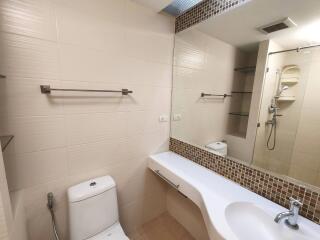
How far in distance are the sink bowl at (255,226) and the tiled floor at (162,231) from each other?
104 cm

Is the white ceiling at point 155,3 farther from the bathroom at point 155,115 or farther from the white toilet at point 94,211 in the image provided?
Answer: the white toilet at point 94,211

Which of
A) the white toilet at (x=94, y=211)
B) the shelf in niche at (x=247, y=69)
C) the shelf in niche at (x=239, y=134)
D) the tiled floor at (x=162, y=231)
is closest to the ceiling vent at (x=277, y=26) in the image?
the shelf in niche at (x=247, y=69)

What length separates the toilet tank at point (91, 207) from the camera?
3.76 ft

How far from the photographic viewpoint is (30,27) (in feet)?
3.22

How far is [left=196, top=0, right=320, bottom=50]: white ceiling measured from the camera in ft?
3.13

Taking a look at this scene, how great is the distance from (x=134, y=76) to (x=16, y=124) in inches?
36.5

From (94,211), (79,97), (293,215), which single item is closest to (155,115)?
(79,97)

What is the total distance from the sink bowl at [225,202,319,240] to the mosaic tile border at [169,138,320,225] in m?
0.14

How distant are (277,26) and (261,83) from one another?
377 mm

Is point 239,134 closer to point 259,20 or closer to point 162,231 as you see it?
point 259,20

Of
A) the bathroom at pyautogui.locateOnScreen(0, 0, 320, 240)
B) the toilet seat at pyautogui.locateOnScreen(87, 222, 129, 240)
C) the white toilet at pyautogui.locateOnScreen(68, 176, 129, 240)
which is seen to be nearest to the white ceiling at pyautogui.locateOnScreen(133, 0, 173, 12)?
the bathroom at pyautogui.locateOnScreen(0, 0, 320, 240)

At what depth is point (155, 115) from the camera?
1.67 metres

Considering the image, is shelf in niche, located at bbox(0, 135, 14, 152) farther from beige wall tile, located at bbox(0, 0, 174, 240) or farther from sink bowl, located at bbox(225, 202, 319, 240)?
sink bowl, located at bbox(225, 202, 319, 240)

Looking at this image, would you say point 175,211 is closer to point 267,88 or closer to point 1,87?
point 267,88
